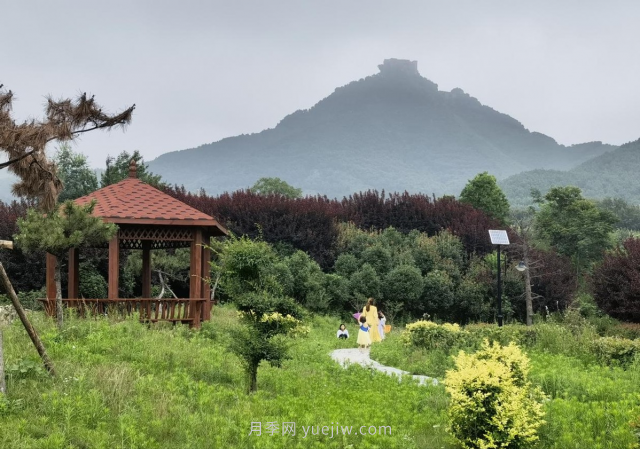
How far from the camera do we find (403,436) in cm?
677

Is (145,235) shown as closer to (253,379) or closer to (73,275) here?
(73,275)

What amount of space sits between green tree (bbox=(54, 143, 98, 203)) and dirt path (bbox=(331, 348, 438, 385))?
18.3 metres

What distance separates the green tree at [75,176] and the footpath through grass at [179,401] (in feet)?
66.2

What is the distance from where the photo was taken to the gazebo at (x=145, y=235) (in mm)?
13938

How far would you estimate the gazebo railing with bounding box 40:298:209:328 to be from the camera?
13.5 m

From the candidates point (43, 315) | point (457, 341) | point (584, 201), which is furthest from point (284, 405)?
point (584, 201)

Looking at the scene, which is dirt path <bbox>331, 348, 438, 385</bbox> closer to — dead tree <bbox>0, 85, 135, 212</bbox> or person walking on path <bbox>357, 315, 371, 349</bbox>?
person walking on path <bbox>357, 315, 371, 349</bbox>

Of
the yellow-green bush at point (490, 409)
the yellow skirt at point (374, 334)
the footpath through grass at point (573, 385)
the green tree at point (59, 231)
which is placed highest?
the green tree at point (59, 231)

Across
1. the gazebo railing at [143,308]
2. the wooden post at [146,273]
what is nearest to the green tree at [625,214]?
the wooden post at [146,273]

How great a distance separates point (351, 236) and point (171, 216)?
50.9ft

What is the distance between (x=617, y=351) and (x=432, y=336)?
12.5ft

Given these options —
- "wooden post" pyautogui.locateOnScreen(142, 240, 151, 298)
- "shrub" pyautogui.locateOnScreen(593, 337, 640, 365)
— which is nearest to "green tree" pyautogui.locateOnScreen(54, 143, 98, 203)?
"wooden post" pyautogui.locateOnScreen(142, 240, 151, 298)

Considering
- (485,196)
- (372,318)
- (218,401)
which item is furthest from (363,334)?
(485,196)

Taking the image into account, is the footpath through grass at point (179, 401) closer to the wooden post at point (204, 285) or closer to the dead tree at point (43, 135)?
the dead tree at point (43, 135)
